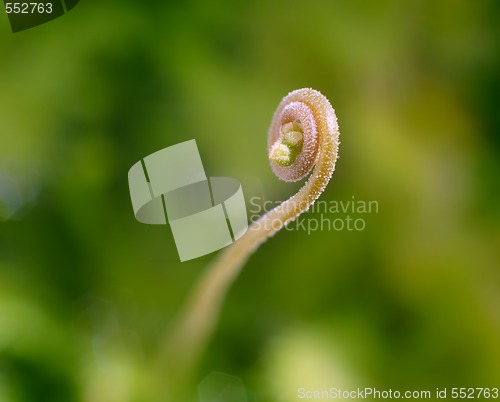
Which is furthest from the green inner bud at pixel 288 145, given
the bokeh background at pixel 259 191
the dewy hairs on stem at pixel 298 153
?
the bokeh background at pixel 259 191

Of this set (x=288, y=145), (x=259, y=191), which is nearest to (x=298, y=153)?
(x=288, y=145)

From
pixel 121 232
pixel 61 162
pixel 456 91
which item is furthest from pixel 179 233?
pixel 456 91

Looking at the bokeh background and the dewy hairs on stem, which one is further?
the bokeh background

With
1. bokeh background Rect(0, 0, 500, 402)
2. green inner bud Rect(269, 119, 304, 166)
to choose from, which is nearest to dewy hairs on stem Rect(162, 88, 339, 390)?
green inner bud Rect(269, 119, 304, 166)

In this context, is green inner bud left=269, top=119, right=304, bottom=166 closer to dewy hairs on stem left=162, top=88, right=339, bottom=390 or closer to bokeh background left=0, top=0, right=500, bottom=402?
dewy hairs on stem left=162, top=88, right=339, bottom=390

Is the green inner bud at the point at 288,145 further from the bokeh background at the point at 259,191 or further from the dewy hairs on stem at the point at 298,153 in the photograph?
the bokeh background at the point at 259,191

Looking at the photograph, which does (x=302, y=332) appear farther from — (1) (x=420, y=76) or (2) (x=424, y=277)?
(1) (x=420, y=76)
